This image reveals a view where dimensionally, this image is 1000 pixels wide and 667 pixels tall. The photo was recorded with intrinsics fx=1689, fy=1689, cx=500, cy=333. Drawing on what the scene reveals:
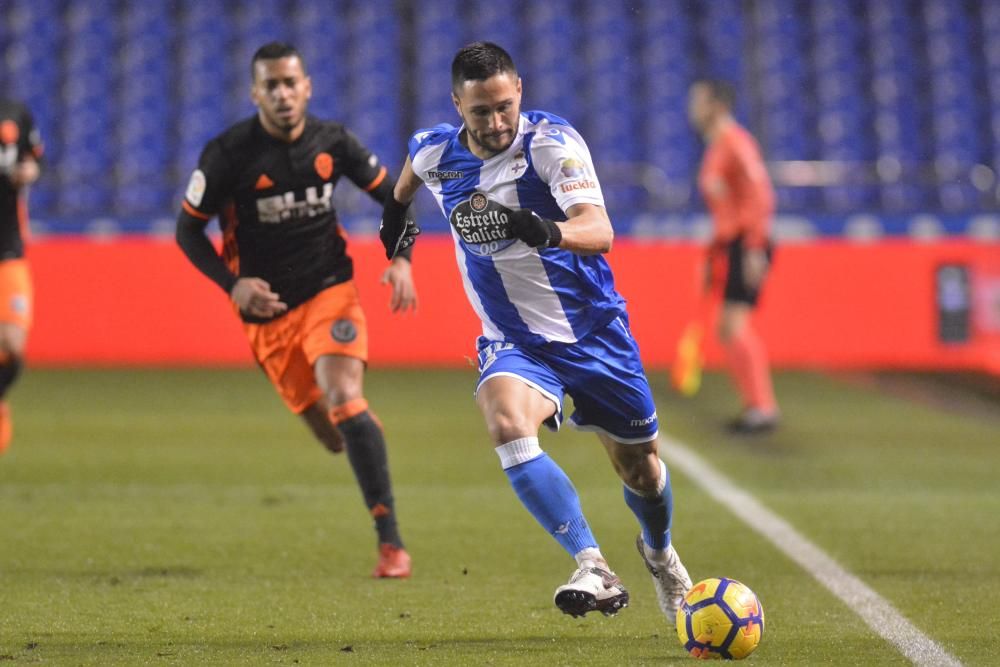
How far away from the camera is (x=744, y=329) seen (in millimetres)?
11617

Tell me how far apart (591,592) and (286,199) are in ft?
9.28

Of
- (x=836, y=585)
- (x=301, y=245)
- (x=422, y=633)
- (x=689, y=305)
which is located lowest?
(x=689, y=305)

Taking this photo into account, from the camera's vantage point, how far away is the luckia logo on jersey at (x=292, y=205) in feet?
22.7

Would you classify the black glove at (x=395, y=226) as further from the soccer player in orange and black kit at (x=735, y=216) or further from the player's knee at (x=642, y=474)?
the soccer player in orange and black kit at (x=735, y=216)

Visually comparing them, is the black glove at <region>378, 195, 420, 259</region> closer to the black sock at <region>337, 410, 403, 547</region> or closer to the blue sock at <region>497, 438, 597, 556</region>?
the black sock at <region>337, 410, 403, 547</region>

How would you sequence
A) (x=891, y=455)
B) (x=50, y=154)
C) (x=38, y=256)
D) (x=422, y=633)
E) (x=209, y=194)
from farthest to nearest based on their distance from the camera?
(x=50, y=154) < (x=38, y=256) < (x=891, y=455) < (x=209, y=194) < (x=422, y=633)

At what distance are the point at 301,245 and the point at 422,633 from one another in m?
2.22

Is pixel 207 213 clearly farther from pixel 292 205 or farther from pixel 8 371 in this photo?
pixel 8 371

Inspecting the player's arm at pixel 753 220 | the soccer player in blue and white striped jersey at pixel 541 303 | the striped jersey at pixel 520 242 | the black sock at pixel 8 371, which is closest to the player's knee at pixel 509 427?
the soccer player in blue and white striped jersey at pixel 541 303

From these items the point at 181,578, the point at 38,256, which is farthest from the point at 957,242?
the point at 181,578

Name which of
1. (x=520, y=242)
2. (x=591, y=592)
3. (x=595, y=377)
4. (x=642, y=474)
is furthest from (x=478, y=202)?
(x=591, y=592)

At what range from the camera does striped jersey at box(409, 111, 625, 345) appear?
17.2 feet

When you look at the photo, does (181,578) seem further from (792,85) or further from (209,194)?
(792,85)

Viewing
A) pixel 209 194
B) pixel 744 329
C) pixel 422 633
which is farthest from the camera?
pixel 744 329
